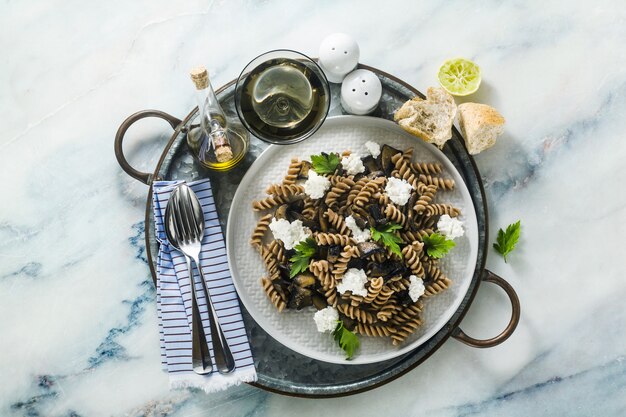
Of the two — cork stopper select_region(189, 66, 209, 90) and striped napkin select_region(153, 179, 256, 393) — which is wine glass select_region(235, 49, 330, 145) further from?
striped napkin select_region(153, 179, 256, 393)

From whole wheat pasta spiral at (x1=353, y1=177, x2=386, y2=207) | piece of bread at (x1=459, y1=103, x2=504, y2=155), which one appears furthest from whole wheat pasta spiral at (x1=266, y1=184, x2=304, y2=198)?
piece of bread at (x1=459, y1=103, x2=504, y2=155)

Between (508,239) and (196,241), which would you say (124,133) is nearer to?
(196,241)

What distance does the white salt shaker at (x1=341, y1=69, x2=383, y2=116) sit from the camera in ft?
7.28

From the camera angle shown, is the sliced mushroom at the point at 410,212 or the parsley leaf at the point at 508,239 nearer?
the sliced mushroom at the point at 410,212

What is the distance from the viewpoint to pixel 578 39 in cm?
254

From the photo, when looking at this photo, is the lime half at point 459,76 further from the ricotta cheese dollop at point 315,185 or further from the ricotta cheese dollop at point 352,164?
the ricotta cheese dollop at point 315,185

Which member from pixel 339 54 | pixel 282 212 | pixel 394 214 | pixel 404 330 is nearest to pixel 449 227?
pixel 394 214

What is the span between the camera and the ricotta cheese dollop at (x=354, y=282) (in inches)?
85.3

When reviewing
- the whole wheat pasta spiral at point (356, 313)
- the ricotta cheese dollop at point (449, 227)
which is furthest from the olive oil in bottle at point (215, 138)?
the ricotta cheese dollop at point (449, 227)

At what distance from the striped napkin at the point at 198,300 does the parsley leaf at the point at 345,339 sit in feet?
1.20

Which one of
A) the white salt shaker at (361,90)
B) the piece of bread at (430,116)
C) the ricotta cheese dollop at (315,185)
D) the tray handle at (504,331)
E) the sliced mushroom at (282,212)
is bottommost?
the tray handle at (504,331)

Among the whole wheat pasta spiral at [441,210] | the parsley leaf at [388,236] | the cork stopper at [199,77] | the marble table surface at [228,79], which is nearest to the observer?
the cork stopper at [199,77]

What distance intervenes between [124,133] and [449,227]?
1.33 m

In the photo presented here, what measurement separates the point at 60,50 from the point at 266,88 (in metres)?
1.00
